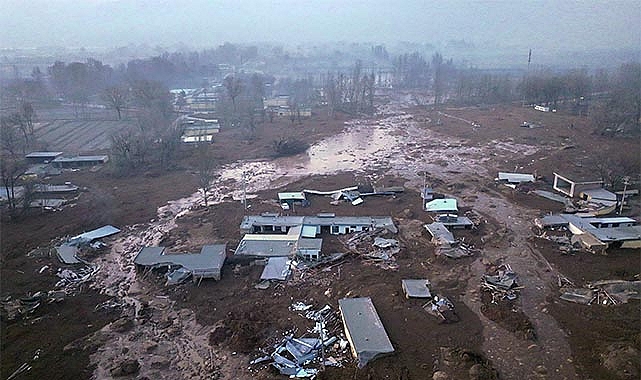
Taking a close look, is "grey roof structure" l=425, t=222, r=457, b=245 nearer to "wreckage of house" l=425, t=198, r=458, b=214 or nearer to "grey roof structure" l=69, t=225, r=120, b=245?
"wreckage of house" l=425, t=198, r=458, b=214

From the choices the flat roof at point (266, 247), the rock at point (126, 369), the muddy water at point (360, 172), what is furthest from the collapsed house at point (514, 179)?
the rock at point (126, 369)

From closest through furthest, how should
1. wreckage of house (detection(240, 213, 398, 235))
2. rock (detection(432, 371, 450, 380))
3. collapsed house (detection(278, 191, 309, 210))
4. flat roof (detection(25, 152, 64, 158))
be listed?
1. rock (detection(432, 371, 450, 380))
2. wreckage of house (detection(240, 213, 398, 235))
3. collapsed house (detection(278, 191, 309, 210))
4. flat roof (detection(25, 152, 64, 158))

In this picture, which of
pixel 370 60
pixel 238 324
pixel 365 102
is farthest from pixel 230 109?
pixel 370 60

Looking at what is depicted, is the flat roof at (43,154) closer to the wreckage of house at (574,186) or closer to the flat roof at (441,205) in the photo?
the flat roof at (441,205)

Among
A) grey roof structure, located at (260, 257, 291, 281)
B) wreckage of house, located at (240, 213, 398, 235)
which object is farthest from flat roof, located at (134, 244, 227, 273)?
wreckage of house, located at (240, 213, 398, 235)

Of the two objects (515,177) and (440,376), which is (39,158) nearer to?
(440,376)

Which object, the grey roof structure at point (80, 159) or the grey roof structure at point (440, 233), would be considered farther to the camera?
the grey roof structure at point (80, 159)
